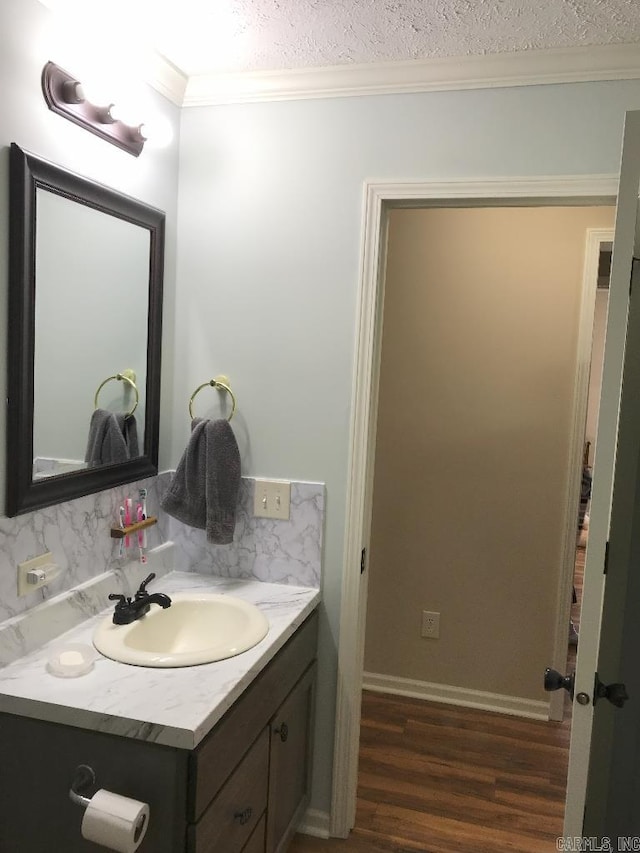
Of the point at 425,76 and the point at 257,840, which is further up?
the point at 425,76

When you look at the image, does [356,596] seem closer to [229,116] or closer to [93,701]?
[93,701]

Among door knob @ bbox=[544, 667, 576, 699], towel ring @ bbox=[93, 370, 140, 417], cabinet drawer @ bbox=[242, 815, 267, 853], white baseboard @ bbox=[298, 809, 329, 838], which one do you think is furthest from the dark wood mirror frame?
white baseboard @ bbox=[298, 809, 329, 838]

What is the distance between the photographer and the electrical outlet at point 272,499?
2.16 m

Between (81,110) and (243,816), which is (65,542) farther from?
(81,110)

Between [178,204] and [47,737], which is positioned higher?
[178,204]

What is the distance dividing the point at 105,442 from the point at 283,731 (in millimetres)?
946

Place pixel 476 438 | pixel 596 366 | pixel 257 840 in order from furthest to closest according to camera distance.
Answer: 1. pixel 596 366
2. pixel 476 438
3. pixel 257 840

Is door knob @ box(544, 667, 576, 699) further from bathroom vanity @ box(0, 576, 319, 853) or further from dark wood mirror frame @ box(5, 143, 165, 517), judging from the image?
dark wood mirror frame @ box(5, 143, 165, 517)

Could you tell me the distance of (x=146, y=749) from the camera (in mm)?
1356

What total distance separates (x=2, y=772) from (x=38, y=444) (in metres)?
0.73

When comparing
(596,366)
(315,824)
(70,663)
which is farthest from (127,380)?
(596,366)

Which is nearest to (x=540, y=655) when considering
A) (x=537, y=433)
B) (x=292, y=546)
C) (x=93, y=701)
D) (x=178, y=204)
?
(x=537, y=433)

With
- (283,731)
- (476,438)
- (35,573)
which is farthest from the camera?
(476,438)

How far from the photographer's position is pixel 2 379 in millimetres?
1518
